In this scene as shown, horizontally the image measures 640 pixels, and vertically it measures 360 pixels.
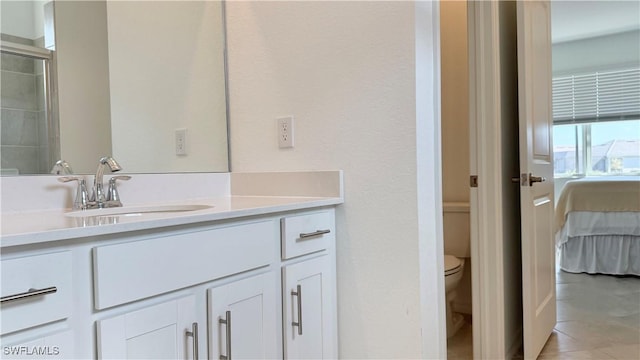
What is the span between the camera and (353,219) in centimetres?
150

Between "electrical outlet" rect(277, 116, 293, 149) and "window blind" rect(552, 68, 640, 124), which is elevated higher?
"window blind" rect(552, 68, 640, 124)

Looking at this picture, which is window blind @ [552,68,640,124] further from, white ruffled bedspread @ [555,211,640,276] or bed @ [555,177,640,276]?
white ruffled bedspread @ [555,211,640,276]

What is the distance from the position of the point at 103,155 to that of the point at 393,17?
40.6 inches

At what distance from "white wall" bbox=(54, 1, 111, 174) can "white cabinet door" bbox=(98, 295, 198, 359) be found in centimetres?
64

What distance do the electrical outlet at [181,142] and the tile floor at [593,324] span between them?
1537 millimetres

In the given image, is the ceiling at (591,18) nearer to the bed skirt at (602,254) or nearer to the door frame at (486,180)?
the bed skirt at (602,254)

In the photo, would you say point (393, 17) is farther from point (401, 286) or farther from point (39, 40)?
point (39, 40)

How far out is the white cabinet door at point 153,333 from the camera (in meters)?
0.88

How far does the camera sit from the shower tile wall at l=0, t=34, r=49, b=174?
48.8 inches

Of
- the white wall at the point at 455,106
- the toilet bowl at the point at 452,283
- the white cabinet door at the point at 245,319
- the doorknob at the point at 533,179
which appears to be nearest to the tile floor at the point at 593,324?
the toilet bowl at the point at 452,283

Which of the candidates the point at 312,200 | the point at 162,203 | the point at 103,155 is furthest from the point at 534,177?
the point at 103,155

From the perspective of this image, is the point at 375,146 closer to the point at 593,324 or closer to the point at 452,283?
the point at 452,283

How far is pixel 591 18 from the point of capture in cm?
493

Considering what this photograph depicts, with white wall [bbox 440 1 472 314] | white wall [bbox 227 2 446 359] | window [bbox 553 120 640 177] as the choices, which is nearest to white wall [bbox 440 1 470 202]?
white wall [bbox 440 1 472 314]
